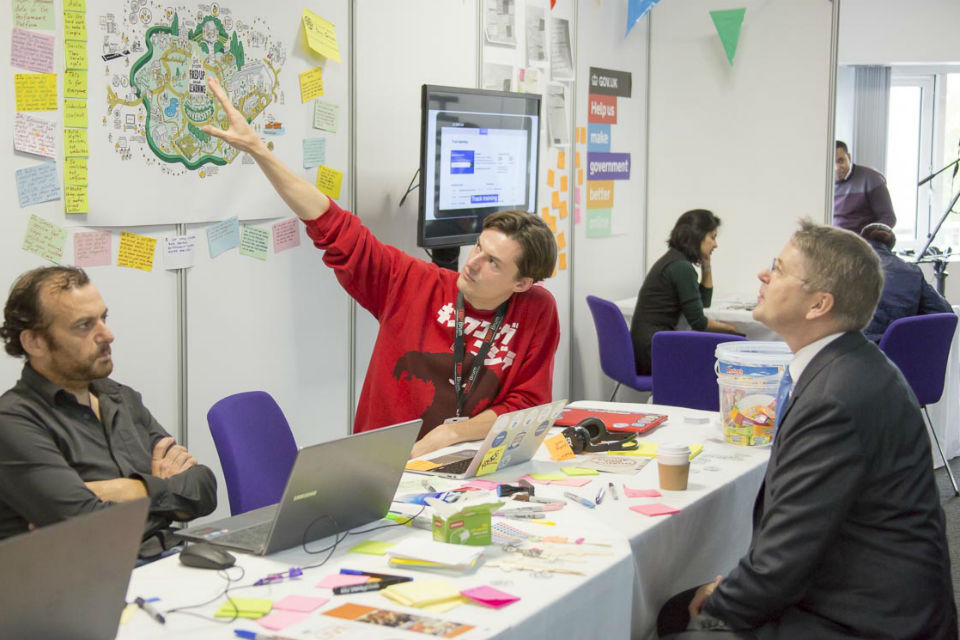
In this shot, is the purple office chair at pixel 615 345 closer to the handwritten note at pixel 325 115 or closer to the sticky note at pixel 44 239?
the handwritten note at pixel 325 115

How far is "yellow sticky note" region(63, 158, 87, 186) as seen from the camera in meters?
2.95

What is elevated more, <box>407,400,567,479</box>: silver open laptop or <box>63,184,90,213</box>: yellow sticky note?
<box>63,184,90,213</box>: yellow sticky note

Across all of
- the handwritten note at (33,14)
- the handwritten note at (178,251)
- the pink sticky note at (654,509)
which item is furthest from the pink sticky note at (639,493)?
the handwritten note at (33,14)

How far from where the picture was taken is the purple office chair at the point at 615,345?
525 cm

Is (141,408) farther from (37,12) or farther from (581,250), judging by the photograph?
(581,250)

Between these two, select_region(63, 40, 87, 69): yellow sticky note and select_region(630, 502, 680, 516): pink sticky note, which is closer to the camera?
select_region(630, 502, 680, 516): pink sticky note

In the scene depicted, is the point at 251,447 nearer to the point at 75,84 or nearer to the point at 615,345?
the point at 75,84

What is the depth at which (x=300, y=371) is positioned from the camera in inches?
151

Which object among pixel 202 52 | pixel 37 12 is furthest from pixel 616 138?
pixel 37 12

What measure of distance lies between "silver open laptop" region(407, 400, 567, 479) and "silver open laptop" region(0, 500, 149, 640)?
3.69ft

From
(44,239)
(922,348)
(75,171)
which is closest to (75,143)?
(75,171)

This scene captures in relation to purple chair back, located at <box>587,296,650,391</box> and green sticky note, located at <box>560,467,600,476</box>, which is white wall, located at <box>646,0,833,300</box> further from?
green sticky note, located at <box>560,467,600,476</box>

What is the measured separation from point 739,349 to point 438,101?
1.46 m

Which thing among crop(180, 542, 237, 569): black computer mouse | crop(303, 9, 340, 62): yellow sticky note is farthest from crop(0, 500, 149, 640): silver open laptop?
crop(303, 9, 340, 62): yellow sticky note
